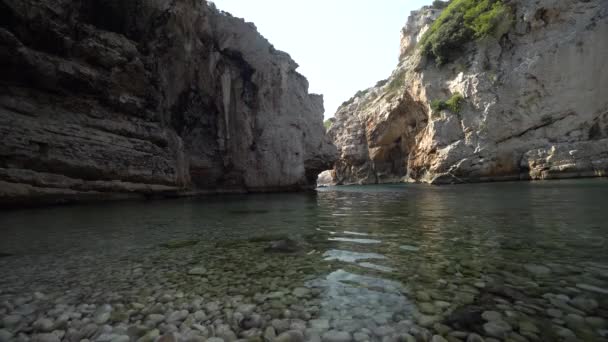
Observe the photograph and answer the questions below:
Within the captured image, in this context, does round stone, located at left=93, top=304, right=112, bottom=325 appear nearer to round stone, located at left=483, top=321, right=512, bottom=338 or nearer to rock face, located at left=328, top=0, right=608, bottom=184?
round stone, located at left=483, top=321, right=512, bottom=338

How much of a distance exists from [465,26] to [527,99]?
12.6 m

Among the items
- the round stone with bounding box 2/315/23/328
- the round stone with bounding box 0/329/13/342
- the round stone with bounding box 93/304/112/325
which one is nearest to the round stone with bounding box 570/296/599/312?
the round stone with bounding box 93/304/112/325

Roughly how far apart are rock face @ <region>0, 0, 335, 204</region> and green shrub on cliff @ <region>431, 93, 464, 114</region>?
1983cm

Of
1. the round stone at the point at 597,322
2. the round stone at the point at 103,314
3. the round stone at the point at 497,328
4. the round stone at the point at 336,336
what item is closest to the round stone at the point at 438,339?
the round stone at the point at 497,328

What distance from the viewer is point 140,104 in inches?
683

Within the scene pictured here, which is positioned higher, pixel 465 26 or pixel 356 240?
pixel 465 26

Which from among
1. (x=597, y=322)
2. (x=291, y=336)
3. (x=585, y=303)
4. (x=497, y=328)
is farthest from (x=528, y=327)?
(x=291, y=336)

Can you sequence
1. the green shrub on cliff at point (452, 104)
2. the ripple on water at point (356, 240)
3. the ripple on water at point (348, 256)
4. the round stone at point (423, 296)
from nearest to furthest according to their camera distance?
the round stone at point (423, 296) < the ripple on water at point (348, 256) < the ripple on water at point (356, 240) < the green shrub on cliff at point (452, 104)

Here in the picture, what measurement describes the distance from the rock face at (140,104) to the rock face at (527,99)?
19.3 metres

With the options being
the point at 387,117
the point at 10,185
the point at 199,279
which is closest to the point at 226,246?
the point at 199,279

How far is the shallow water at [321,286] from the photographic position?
87.4 inches

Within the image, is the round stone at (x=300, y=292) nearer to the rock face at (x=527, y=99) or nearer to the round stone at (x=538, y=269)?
the round stone at (x=538, y=269)

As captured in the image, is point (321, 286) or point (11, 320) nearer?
point (11, 320)

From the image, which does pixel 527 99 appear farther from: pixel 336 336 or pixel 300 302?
pixel 336 336
